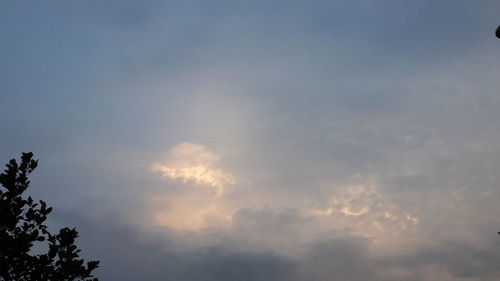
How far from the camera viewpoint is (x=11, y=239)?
1519cm

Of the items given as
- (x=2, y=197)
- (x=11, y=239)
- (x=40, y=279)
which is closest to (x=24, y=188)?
(x=2, y=197)

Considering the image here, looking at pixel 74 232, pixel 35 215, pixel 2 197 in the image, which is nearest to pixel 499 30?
pixel 74 232

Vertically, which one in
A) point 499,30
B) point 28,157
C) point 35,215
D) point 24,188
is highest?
point 499,30

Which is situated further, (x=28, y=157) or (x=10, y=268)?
(x=28, y=157)

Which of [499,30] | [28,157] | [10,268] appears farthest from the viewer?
[28,157]

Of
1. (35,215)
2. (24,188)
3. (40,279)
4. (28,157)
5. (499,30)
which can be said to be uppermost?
(499,30)

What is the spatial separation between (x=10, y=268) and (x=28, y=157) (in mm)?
4803

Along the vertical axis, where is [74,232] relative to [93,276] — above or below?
above

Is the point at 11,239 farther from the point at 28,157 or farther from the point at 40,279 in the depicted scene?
the point at 28,157

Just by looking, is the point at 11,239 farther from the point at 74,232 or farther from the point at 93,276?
the point at 93,276

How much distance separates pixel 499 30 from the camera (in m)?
16.2

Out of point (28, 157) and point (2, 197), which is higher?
point (28, 157)

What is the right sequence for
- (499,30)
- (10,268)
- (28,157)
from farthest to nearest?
(28,157) < (499,30) < (10,268)

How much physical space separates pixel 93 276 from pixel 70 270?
1262mm
